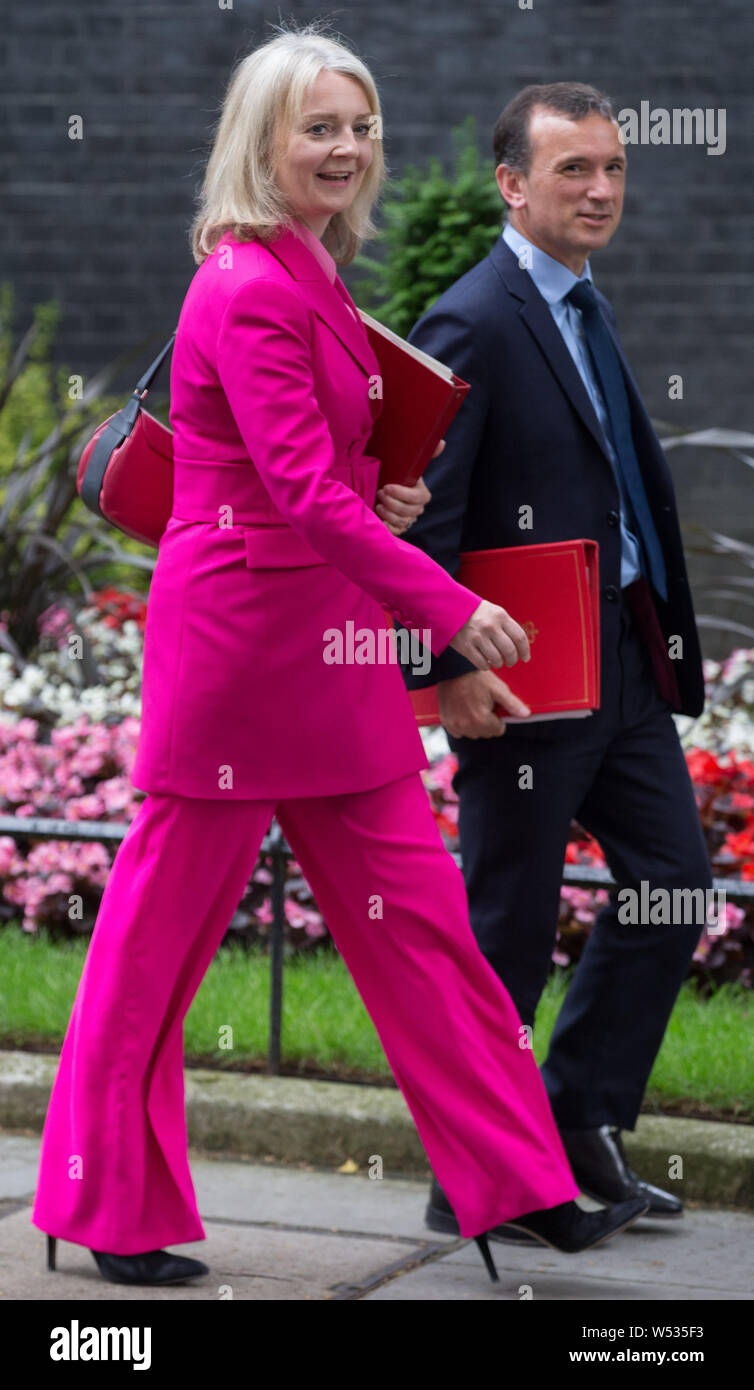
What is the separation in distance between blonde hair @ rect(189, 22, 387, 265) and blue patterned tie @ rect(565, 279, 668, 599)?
691 mm

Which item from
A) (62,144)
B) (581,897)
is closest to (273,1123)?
(581,897)

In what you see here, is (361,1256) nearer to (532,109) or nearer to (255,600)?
(255,600)

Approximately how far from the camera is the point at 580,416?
3553 mm

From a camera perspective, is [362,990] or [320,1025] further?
[320,1025]

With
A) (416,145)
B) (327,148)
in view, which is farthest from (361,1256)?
(416,145)

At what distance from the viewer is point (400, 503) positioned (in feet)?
10.7

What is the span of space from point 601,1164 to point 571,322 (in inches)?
63.3

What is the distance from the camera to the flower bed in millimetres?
4984

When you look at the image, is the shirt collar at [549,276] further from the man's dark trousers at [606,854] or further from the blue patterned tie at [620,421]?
the man's dark trousers at [606,854]

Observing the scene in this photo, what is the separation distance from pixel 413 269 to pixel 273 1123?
379 cm

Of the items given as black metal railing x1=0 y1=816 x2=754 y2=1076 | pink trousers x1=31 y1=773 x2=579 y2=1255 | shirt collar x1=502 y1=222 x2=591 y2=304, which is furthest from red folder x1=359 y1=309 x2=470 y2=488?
black metal railing x1=0 y1=816 x2=754 y2=1076

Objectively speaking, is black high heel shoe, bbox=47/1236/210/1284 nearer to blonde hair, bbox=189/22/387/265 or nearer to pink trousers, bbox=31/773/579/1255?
pink trousers, bbox=31/773/579/1255

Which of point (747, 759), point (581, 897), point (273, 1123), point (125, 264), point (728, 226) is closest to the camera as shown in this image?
point (273, 1123)
